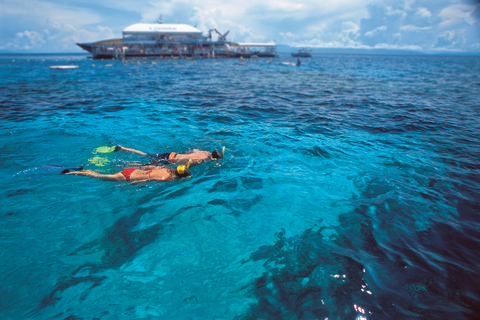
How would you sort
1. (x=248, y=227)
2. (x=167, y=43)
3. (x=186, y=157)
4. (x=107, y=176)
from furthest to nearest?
(x=167, y=43) < (x=186, y=157) < (x=107, y=176) < (x=248, y=227)

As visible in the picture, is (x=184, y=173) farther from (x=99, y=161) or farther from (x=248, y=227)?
(x=99, y=161)

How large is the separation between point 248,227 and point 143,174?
3.34 metres

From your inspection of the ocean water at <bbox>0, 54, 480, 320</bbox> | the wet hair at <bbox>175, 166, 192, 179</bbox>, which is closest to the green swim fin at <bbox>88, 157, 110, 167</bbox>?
the ocean water at <bbox>0, 54, 480, 320</bbox>

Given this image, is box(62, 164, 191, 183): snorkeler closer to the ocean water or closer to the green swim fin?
the ocean water

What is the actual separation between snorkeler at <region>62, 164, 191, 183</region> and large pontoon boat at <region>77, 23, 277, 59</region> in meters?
74.6

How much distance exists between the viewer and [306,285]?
3.89 m

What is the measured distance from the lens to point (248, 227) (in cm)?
526

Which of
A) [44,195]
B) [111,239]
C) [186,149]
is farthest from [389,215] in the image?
[44,195]

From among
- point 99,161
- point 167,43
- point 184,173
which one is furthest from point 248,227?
point 167,43

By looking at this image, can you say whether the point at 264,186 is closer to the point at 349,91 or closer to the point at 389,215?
the point at 389,215

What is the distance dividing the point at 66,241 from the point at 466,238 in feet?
26.2

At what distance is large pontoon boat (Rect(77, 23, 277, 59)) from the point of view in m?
74.8

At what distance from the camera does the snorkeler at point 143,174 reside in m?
6.47

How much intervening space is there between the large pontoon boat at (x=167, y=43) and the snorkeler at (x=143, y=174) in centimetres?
7456
